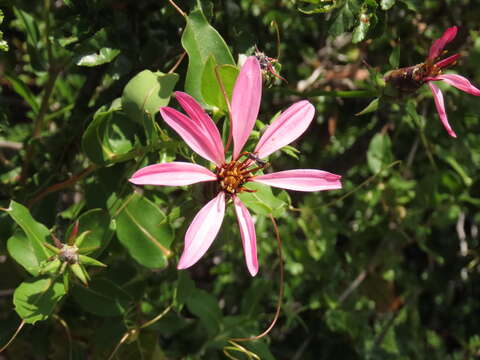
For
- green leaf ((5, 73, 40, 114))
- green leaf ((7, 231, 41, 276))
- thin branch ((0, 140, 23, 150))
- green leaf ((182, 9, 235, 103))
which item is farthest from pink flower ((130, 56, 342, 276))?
thin branch ((0, 140, 23, 150))

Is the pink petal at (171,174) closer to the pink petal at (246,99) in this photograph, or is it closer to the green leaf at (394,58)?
the pink petal at (246,99)

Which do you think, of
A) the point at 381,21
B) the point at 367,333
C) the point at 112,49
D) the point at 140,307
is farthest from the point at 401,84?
the point at 367,333

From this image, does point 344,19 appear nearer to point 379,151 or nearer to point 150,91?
point 150,91

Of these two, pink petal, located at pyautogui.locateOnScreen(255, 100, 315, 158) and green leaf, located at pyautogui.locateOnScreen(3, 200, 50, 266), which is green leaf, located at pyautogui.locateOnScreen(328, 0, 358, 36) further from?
green leaf, located at pyautogui.locateOnScreen(3, 200, 50, 266)

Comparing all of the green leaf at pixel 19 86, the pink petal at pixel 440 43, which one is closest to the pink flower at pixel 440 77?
the pink petal at pixel 440 43

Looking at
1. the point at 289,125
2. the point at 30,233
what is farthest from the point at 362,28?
the point at 30,233

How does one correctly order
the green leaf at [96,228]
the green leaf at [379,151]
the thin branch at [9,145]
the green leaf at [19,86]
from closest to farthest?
the green leaf at [96,228], the green leaf at [19,86], the green leaf at [379,151], the thin branch at [9,145]
